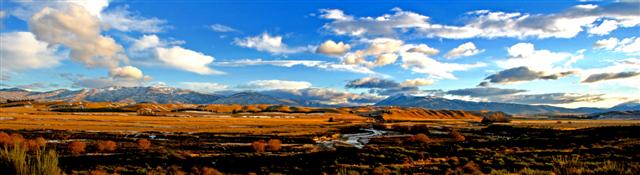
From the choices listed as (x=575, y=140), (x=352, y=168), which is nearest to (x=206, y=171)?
(x=352, y=168)

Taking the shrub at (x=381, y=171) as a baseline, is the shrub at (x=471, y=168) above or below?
above

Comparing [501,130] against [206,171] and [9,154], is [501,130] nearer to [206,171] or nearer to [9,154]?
[206,171]

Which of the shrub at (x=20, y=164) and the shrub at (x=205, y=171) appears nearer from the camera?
the shrub at (x=20, y=164)

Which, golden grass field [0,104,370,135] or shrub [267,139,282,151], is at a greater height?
golden grass field [0,104,370,135]

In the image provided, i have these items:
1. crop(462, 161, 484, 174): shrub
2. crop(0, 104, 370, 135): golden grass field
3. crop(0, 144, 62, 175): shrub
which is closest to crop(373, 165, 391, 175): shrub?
crop(462, 161, 484, 174): shrub

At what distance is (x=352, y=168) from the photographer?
104ft

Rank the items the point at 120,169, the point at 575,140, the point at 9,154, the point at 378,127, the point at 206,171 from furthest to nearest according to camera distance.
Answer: the point at 378,127
the point at 575,140
the point at 120,169
the point at 206,171
the point at 9,154

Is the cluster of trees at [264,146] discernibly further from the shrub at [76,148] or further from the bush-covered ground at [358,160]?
the shrub at [76,148]

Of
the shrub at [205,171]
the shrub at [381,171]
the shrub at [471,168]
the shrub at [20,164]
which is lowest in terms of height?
the shrub at [205,171]

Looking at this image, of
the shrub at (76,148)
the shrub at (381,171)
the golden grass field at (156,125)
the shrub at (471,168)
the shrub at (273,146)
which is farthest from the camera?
the golden grass field at (156,125)

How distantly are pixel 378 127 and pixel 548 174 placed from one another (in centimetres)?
9085

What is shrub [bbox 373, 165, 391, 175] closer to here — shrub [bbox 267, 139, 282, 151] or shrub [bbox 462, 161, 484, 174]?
shrub [bbox 462, 161, 484, 174]

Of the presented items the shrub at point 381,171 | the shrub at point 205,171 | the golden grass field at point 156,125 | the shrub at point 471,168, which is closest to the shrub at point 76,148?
the shrub at point 205,171

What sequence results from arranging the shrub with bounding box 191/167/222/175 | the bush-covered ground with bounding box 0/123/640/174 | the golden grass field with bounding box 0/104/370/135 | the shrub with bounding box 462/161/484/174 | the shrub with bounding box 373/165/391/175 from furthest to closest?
1. the golden grass field with bounding box 0/104/370/135
2. the shrub with bounding box 191/167/222/175
3. the bush-covered ground with bounding box 0/123/640/174
4. the shrub with bounding box 373/165/391/175
5. the shrub with bounding box 462/161/484/174
